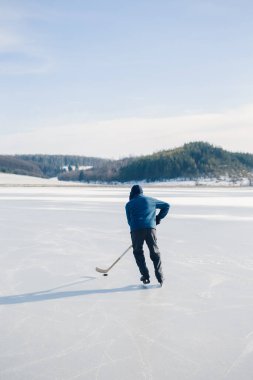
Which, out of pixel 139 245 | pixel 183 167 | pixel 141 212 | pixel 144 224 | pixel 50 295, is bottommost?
pixel 50 295

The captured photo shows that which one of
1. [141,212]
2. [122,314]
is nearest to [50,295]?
[122,314]

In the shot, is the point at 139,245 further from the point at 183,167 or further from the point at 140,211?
the point at 183,167

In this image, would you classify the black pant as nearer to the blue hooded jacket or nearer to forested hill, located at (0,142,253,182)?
the blue hooded jacket

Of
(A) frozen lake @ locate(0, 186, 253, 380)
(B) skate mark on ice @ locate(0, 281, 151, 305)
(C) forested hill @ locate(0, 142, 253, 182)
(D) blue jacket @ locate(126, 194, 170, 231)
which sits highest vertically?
(C) forested hill @ locate(0, 142, 253, 182)

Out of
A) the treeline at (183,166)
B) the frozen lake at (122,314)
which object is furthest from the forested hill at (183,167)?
the frozen lake at (122,314)

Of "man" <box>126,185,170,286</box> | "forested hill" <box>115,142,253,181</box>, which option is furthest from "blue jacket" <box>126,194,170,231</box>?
"forested hill" <box>115,142,253,181</box>

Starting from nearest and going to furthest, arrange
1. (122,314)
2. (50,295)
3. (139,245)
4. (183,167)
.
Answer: (122,314) → (50,295) → (139,245) → (183,167)

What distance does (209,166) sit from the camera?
159000 mm

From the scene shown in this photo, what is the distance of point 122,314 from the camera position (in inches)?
195

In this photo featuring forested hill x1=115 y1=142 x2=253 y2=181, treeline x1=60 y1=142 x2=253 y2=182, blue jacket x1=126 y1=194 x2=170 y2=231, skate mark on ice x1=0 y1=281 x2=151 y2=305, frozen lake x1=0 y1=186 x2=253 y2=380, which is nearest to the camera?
frozen lake x1=0 y1=186 x2=253 y2=380

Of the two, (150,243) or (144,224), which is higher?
(144,224)

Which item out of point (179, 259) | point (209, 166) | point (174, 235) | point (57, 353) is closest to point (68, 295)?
point (57, 353)

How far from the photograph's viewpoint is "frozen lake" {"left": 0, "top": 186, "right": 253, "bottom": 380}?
3549mm

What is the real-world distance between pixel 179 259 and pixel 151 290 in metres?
2.25
